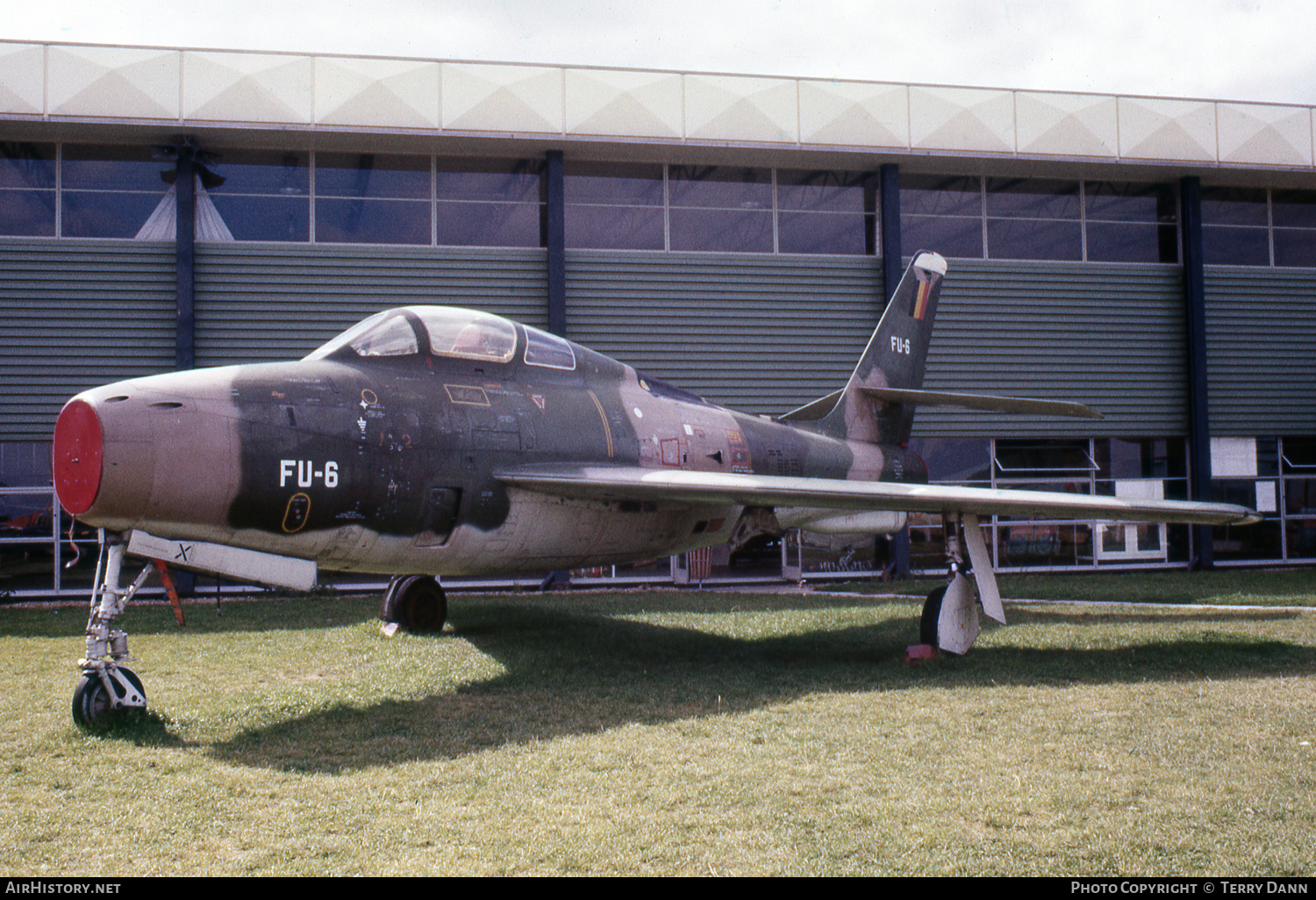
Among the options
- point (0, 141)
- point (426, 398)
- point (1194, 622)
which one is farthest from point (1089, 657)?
point (0, 141)

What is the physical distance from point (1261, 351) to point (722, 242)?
13.2 metres

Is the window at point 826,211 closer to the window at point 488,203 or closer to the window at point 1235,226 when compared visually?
the window at point 488,203

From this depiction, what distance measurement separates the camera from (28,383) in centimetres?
1530

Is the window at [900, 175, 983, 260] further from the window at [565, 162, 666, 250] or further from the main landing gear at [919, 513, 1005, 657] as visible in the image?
the main landing gear at [919, 513, 1005, 657]

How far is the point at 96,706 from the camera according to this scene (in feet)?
18.2

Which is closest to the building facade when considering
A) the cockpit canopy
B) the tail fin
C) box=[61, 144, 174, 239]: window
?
box=[61, 144, 174, 239]: window

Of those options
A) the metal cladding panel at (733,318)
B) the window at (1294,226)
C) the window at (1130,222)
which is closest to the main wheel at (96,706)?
the metal cladding panel at (733,318)

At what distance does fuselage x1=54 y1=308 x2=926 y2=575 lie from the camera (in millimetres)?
5375

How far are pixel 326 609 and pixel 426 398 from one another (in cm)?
710

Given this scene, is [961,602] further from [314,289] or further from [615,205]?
[314,289]

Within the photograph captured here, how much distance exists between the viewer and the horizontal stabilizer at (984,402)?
10.3m

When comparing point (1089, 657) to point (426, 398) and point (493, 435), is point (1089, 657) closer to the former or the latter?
point (493, 435)

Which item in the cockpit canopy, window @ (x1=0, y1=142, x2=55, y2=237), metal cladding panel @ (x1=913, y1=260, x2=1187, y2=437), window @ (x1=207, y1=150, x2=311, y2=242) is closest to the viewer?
the cockpit canopy

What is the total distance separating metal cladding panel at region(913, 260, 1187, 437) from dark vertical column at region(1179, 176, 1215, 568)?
10.5 inches
